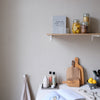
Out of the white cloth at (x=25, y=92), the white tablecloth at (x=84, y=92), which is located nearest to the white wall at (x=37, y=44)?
the white cloth at (x=25, y=92)

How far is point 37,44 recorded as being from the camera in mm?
1722

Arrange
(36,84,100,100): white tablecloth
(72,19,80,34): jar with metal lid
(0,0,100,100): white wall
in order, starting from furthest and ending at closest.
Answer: (0,0,100,100): white wall
(72,19,80,34): jar with metal lid
(36,84,100,100): white tablecloth

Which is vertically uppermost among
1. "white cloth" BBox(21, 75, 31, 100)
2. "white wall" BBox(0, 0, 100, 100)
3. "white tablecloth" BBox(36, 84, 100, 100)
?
"white wall" BBox(0, 0, 100, 100)

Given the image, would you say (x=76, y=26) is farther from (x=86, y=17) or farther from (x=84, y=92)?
(x=84, y=92)

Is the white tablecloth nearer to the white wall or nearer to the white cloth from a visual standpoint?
the white wall

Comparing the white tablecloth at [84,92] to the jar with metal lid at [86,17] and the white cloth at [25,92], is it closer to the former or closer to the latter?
the white cloth at [25,92]

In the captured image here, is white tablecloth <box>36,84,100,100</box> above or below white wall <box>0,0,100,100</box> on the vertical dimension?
below

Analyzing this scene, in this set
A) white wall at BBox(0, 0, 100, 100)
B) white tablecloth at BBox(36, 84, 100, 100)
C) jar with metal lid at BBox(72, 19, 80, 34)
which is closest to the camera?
white tablecloth at BBox(36, 84, 100, 100)

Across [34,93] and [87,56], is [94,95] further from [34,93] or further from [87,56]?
[34,93]

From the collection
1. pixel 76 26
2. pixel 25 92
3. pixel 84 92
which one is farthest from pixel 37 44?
pixel 84 92

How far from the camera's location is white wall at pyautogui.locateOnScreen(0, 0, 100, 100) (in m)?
1.68

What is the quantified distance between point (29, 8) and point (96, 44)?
103 centimetres

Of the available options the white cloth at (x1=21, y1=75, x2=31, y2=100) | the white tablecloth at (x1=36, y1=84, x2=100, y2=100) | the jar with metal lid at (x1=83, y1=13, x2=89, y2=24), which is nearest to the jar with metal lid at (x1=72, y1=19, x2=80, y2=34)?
the jar with metal lid at (x1=83, y1=13, x2=89, y2=24)

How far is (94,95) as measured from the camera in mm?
1376
